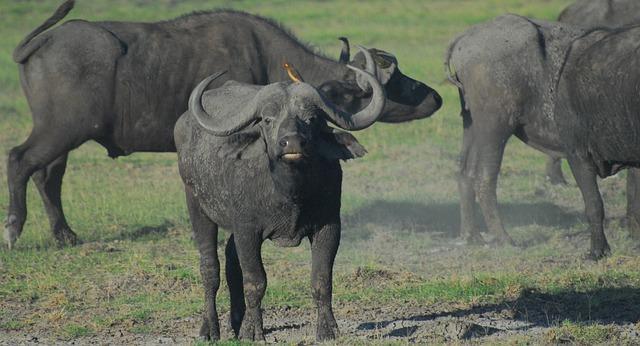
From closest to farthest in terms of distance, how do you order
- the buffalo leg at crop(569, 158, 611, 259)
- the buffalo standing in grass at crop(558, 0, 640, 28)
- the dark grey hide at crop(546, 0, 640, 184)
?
the buffalo leg at crop(569, 158, 611, 259) < the dark grey hide at crop(546, 0, 640, 184) < the buffalo standing in grass at crop(558, 0, 640, 28)

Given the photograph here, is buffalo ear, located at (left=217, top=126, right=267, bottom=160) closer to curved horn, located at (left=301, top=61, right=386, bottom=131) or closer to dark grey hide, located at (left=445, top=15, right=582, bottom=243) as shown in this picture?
curved horn, located at (left=301, top=61, right=386, bottom=131)

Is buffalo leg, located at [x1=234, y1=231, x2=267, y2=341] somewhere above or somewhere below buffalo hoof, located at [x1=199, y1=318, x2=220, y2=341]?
above

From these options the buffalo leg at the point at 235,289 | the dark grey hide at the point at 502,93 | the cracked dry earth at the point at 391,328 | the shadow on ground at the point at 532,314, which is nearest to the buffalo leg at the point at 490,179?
the dark grey hide at the point at 502,93

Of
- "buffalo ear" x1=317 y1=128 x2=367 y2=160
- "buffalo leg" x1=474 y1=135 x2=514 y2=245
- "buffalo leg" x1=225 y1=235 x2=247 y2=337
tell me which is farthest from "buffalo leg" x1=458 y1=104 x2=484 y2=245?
"buffalo ear" x1=317 y1=128 x2=367 y2=160

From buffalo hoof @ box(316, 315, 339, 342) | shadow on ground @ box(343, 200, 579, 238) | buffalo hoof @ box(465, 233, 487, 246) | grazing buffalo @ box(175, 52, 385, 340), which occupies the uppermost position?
grazing buffalo @ box(175, 52, 385, 340)

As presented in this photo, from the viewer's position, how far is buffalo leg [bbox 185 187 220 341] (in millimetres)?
7863

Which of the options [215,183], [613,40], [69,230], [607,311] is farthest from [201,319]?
[613,40]

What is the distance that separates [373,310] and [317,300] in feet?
4.06

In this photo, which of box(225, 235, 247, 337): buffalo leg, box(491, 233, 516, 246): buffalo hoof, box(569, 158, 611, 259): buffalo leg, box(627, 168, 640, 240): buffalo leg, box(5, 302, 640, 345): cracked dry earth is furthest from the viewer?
box(491, 233, 516, 246): buffalo hoof

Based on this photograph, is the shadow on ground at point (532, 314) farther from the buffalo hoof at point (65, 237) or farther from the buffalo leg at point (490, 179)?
the buffalo hoof at point (65, 237)

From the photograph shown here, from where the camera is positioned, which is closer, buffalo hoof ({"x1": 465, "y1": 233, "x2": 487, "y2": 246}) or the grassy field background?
the grassy field background

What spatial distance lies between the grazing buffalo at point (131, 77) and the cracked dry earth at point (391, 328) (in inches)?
118

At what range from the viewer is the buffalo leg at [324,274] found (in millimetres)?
7371

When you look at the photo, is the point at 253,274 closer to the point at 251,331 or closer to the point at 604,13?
the point at 251,331
